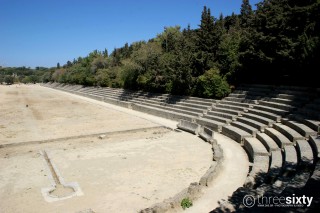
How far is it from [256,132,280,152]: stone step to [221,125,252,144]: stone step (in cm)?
74

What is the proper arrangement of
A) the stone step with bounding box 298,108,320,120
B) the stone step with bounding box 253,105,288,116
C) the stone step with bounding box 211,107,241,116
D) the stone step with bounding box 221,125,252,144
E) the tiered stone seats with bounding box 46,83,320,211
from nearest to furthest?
the tiered stone seats with bounding box 46,83,320,211
the stone step with bounding box 298,108,320,120
the stone step with bounding box 221,125,252,144
the stone step with bounding box 253,105,288,116
the stone step with bounding box 211,107,241,116

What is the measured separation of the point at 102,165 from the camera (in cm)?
1189

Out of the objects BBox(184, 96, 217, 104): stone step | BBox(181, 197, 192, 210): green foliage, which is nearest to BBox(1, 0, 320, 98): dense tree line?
BBox(184, 96, 217, 104): stone step

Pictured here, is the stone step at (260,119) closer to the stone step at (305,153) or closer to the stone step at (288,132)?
the stone step at (288,132)

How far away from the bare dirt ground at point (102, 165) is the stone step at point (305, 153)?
348 cm

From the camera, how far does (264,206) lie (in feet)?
20.6

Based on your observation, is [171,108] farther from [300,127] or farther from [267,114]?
[300,127]

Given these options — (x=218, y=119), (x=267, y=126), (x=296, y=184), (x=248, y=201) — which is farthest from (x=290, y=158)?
(x=218, y=119)

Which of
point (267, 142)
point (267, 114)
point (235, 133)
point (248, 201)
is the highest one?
point (267, 114)

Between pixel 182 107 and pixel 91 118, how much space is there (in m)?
8.00

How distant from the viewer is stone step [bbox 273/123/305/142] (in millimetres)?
12484

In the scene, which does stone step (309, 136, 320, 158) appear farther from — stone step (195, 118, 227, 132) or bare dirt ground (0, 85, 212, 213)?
stone step (195, 118, 227, 132)

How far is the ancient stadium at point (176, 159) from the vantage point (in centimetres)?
815

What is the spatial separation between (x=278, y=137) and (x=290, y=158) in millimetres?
3260
